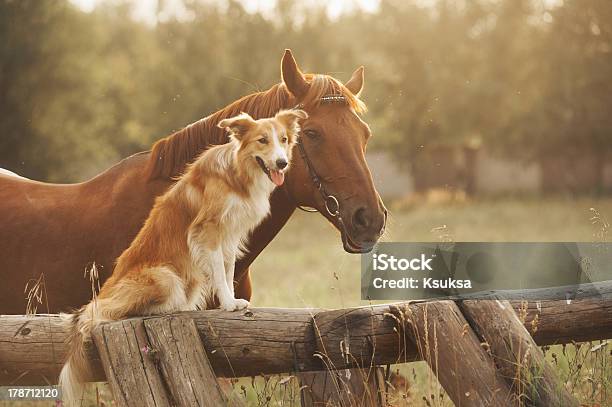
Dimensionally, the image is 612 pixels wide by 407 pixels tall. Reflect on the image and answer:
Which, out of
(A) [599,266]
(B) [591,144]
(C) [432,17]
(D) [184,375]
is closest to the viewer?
(D) [184,375]

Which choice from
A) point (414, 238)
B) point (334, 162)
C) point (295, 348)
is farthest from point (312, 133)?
point (414, 238)

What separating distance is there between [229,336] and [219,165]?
2.64ft

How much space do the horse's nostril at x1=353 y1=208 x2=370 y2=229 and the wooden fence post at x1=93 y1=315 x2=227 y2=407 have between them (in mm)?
1014

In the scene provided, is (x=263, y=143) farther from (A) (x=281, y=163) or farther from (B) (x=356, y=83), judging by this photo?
(B) (x=356, y=83)

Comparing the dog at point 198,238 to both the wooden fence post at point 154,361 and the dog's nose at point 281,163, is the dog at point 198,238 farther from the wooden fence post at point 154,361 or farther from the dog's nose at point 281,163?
the wooden fence post at point 154,361

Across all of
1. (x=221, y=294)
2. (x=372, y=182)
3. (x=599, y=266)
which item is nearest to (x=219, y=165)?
(x=221, y=294)

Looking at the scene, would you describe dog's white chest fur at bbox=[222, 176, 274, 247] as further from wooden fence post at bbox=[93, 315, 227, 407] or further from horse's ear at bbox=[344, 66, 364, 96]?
horse's ear at bbox=[344, 66, 364, 96]

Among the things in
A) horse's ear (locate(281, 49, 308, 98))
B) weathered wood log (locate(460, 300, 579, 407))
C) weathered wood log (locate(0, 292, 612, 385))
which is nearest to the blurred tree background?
horse's ear (locate(281, 49, 308, 98))

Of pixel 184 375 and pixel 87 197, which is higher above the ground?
pixel 87 197

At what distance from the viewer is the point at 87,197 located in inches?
198

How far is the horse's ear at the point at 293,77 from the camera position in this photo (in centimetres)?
443

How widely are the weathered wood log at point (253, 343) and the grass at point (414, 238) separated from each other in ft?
2.03

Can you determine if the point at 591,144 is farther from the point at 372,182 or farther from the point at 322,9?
the point at 372,182

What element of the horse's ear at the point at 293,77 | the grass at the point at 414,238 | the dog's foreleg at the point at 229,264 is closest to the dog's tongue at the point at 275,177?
the dog's foreleg at the point at 229,264
